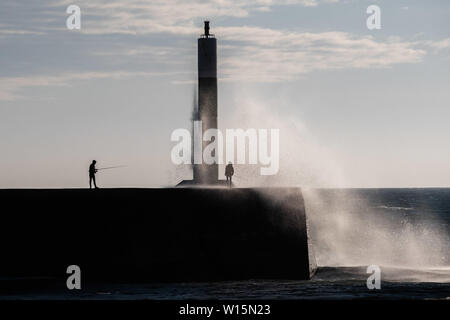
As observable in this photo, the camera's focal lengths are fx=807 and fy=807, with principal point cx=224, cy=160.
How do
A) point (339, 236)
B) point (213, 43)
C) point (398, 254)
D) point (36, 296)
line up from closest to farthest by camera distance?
point (36, 296) < point (213, 43) < point (398, 254) < point (339, 236)

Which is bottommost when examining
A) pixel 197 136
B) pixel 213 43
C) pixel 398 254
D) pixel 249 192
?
pixel 398 254

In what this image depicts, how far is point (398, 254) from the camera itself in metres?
53.3

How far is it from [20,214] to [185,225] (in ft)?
15.8

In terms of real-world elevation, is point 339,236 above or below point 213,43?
below

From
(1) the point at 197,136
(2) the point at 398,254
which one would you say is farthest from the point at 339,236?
(1) the point at 197,136

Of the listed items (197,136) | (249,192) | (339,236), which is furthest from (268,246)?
(339,236)

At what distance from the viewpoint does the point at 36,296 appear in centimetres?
1986

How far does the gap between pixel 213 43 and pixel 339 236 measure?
126 feet

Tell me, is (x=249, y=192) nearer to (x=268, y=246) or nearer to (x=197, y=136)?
(x=268, y=246)
